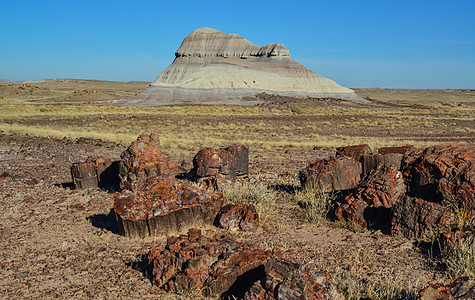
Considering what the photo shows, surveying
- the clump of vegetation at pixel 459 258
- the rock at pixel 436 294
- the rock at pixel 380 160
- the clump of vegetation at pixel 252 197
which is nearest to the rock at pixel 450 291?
the rock at pixel 436 294

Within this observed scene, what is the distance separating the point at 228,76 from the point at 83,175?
62.5 meters

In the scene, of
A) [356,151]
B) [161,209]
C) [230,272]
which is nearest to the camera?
[230,272]

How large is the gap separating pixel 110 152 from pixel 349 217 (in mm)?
10764

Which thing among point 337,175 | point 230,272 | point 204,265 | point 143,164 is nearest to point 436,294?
point 230,272

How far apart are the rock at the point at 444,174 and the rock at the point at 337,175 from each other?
97cm

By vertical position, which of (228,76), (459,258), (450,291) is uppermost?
(228,76)

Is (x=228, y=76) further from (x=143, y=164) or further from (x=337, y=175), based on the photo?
(x=337, y=175)

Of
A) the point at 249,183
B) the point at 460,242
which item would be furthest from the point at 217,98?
the point at 460,242

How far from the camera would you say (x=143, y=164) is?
809 centimetres

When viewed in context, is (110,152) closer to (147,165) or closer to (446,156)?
(147,165)

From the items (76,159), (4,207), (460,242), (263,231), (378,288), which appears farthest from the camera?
(76,159)

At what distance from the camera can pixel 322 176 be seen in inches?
303

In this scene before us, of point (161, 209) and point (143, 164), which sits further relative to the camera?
point (143, 164)

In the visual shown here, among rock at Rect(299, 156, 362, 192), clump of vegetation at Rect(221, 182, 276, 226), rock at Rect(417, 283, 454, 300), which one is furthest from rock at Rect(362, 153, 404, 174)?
rock at Rect(417, 283, 454, 300)
